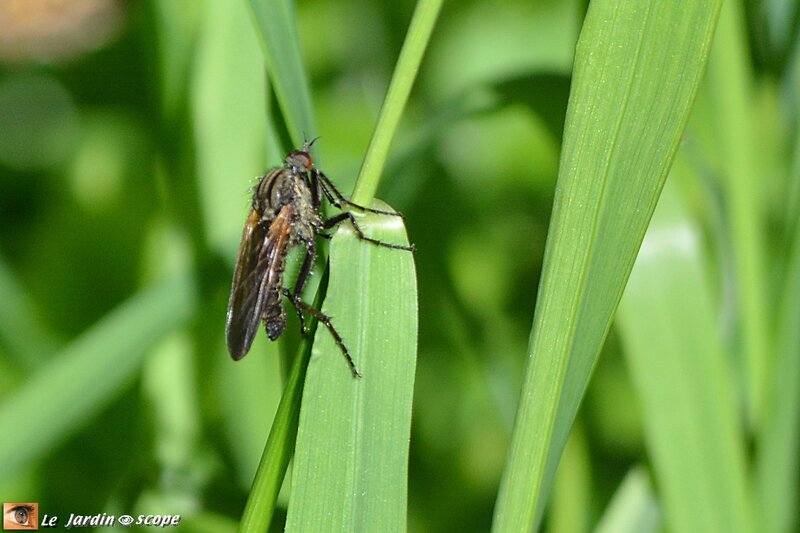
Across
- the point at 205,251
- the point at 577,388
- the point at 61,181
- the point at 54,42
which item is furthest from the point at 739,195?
the point at 54,42

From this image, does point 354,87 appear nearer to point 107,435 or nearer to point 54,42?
point 54,42

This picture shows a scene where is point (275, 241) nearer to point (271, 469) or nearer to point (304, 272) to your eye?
point (304, 272)

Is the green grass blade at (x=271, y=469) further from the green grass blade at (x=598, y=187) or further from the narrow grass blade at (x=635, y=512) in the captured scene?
the narrow grass blade at (x=635, y=512)

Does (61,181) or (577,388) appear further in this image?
(61,181)

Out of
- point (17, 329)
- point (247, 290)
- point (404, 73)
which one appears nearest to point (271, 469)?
point (404, 73)

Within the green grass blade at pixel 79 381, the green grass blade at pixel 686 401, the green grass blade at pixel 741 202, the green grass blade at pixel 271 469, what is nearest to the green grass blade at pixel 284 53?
the green grass blade at pixel 271 469

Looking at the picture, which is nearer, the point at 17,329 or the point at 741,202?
the point at 741,202

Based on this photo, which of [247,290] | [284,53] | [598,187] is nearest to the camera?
[598,187]
